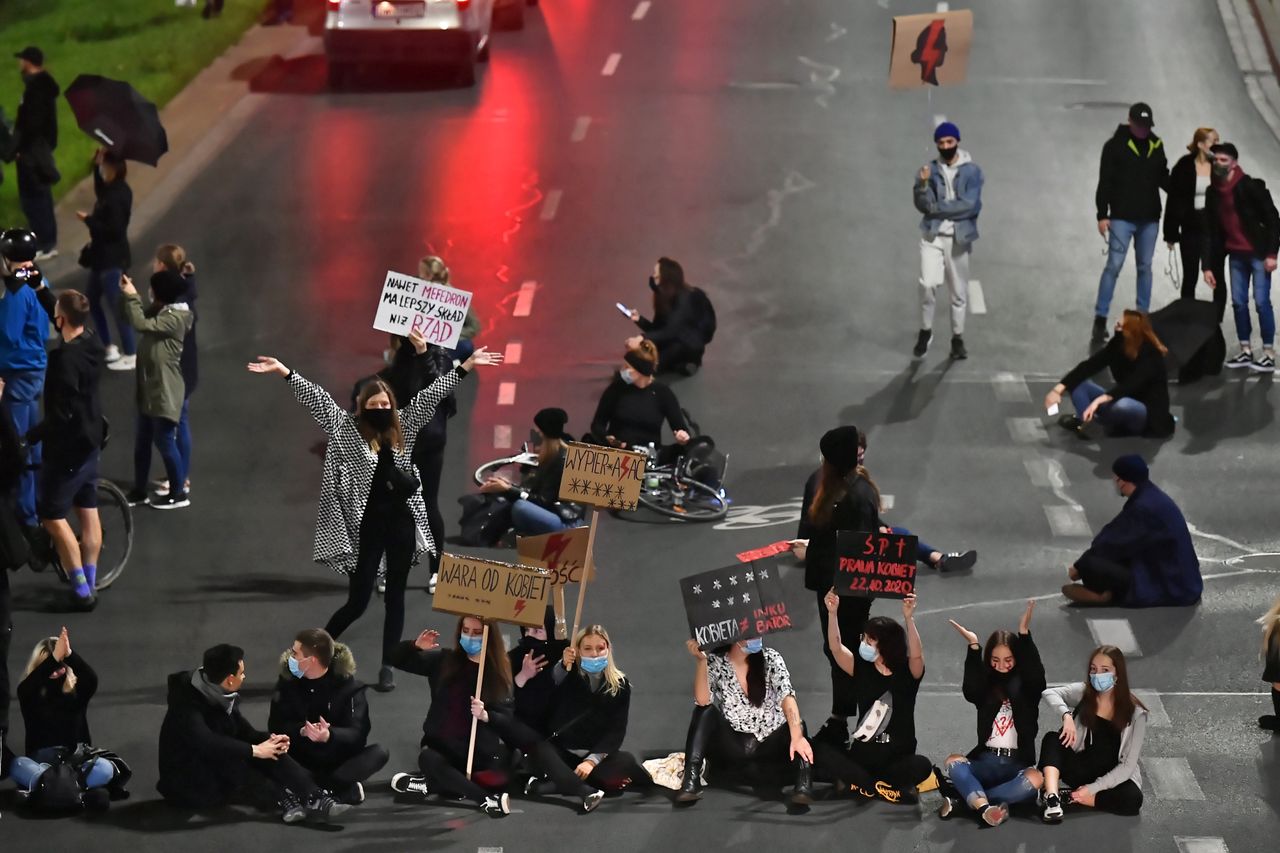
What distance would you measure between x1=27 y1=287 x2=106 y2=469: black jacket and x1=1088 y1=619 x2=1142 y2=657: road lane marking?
6883 millimetres

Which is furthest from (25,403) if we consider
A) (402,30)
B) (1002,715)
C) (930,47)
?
(402,30)

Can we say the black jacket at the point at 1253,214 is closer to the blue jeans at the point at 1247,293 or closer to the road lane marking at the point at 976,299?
the blue jeans at the point at 1247,293

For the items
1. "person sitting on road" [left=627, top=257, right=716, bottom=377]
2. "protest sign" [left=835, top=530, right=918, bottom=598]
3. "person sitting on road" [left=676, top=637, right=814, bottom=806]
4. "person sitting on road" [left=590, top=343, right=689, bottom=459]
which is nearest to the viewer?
"person sitting on road" [left=676, top=637, right=814, bottom=806]

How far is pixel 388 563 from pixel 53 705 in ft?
7.76

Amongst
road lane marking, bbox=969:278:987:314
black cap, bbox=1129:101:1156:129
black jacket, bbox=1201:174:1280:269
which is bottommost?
road lane marking, bbox=969:278:987:314

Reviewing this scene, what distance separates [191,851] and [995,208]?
1415 centimetres

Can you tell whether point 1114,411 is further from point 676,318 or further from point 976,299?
point 676,318

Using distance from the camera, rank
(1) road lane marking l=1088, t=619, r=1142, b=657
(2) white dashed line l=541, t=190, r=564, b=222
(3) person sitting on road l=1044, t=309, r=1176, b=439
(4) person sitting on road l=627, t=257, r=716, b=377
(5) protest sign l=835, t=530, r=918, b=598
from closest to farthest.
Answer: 1. (5) protest sign l=835, t=530, r=918, b=598
2. (1) road lane marking l=1088, t=619, r=1142, b=657
3. (3) person sitting on road l=1044, t=309, r=1176, b=439
4. (4) person sitting on road l=627, t=257, r=716, b=377
5. (2) white dashed line l=541, t=190, r=564, b=222

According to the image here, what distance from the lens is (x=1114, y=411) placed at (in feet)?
58.4

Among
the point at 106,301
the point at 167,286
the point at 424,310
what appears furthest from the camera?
the point at 106,301

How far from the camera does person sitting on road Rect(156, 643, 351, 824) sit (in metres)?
12.0

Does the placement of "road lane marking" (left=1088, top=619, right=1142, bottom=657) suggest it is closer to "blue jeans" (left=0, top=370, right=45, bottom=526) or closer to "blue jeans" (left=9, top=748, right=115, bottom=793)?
"blue jeans" (left=9, top=748, right=115, bottom=793)

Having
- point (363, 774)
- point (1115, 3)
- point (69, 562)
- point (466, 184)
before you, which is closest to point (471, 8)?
point (466, 184)

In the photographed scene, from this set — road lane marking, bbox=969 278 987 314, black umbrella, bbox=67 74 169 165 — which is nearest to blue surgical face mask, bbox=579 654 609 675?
black umbrella, bbox=67 74 169 165
